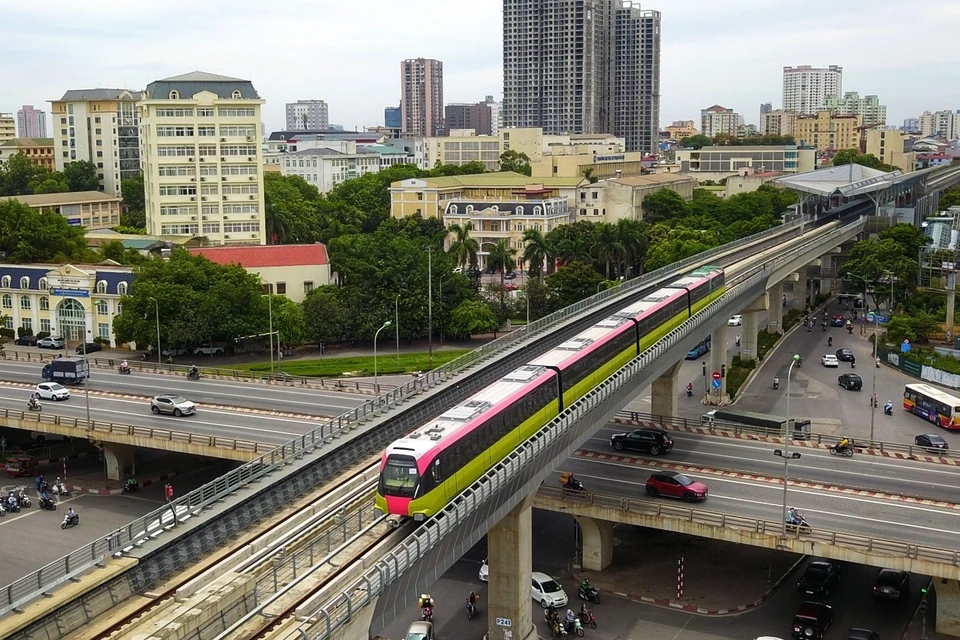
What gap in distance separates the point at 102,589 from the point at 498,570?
13.9 metres

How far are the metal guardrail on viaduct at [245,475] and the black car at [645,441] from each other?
22.9ft

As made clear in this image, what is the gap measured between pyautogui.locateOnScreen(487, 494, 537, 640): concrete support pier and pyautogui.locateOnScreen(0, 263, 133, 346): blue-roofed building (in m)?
52.7

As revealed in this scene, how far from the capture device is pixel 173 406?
5550cm

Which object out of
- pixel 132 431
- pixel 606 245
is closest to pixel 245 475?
pixel 132 431

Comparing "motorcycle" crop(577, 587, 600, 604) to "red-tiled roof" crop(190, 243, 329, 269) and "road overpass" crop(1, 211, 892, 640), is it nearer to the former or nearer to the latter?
"road overpass" crop(1, 211, 892, 640)

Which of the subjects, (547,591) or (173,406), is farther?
(173,406)

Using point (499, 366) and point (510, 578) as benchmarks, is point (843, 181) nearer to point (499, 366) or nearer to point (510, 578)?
point (499, 366)

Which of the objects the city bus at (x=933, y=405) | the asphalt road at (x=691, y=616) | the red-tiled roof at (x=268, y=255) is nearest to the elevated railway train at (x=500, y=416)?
the asphalt road at (x=691, y=616)

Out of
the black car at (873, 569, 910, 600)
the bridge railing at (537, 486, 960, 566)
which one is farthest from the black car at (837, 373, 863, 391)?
the bridge railing at (537, 486, 960, 566)

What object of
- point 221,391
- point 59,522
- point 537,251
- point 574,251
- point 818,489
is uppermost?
point 537,251

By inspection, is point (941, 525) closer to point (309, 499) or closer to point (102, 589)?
point (309, 499)

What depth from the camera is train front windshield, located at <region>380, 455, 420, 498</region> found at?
94.2ft

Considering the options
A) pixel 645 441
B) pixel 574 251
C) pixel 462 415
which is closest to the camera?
pixel 462 415

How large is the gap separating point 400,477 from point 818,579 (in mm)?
18946
